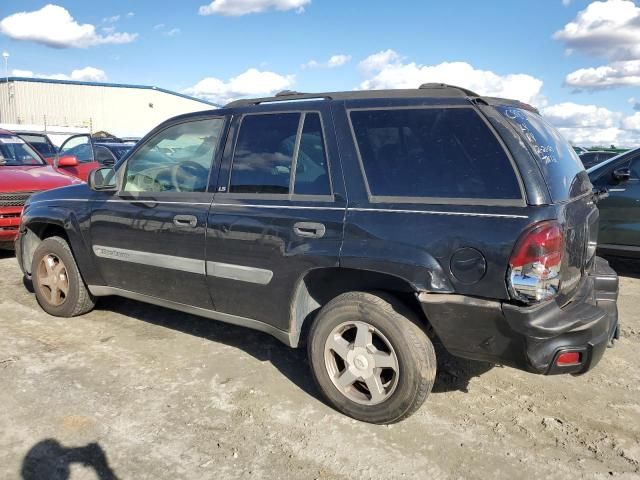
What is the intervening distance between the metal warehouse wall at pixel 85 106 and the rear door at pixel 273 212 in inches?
1562

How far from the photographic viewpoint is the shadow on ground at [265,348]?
3.59 meters

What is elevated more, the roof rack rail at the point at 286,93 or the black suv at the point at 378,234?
the roof rack rail at the point at 286,93

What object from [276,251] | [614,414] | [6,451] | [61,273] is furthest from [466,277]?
[61,273]

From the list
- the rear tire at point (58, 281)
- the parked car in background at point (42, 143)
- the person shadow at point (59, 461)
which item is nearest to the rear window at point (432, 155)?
the person shadow at point (59, 461)

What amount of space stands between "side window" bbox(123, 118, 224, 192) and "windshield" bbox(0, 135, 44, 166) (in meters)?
4.80

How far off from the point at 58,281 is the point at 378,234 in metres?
3.21

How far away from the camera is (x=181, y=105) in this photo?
2127 inches

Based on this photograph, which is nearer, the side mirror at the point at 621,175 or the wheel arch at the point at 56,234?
the wheel arch at the point at 56,234

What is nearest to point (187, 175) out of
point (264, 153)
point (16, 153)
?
point (264, 153)

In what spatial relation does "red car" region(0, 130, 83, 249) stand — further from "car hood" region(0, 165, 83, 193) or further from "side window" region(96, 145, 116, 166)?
"side window" region(96, 145, 116, 166)

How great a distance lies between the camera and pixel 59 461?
105 inches

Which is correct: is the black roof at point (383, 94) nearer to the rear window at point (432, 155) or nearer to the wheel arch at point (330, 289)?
the rear window at point (432, 155)

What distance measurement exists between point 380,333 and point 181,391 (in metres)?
1.40

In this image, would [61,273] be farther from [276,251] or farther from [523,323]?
[523,323]
